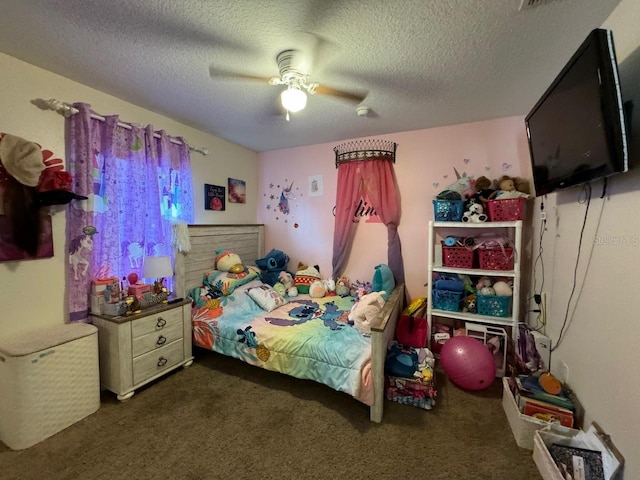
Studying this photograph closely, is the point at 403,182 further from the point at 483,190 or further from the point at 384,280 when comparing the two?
the point at 384,280

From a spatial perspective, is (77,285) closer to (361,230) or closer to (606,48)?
(361,230)

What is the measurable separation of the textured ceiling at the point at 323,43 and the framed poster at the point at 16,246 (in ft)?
3.04

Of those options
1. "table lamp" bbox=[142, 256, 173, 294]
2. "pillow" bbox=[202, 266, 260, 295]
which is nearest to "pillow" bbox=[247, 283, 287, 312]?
"pillow" bbox=[202, 266, 260, 295]

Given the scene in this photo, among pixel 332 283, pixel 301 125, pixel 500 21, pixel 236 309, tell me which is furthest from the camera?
pixel 332 283

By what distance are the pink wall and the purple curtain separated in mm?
1368

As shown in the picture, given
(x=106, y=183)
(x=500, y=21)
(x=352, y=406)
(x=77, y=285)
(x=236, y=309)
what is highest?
(x=500, y=21)

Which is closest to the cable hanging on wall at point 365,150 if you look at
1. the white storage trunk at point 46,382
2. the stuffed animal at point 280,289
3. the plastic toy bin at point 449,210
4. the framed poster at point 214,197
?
the plastic toy bin at point 449,210

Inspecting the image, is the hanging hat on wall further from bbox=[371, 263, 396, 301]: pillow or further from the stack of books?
the stack of books

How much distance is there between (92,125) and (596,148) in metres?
3.19

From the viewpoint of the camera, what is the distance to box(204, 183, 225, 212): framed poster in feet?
10.4

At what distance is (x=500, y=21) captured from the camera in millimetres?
1403

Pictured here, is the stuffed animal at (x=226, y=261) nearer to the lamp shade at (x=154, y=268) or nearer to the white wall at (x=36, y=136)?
the lamp shade at (x=154, y=268)

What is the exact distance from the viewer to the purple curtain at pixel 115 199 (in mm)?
2021

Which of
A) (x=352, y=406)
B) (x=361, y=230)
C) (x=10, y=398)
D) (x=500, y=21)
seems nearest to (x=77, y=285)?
(x=10, y=398)
